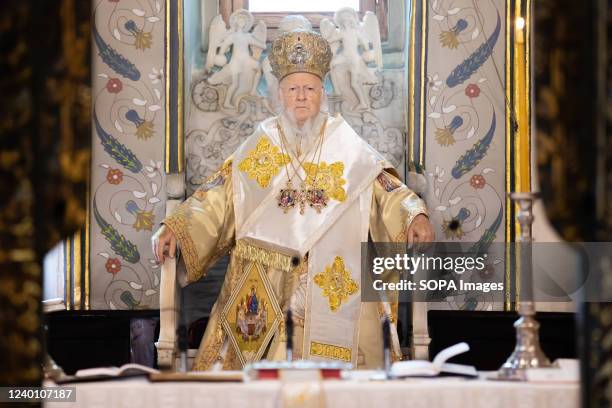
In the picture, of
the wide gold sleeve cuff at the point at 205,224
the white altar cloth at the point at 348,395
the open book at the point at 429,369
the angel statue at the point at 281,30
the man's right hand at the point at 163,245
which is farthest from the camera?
the angel statue at the point at 281,30

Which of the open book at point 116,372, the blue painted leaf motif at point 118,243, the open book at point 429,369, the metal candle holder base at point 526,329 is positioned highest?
the blue painted leaf motif at point 118,243

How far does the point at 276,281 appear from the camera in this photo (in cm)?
611

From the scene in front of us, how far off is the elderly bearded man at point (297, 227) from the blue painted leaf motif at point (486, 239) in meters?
0.74

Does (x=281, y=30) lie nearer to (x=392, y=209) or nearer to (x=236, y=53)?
(x=236, y=53)

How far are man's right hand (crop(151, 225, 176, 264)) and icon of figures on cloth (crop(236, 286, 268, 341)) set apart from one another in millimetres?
513

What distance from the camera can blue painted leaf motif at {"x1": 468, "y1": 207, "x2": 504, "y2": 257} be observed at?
21.8ft

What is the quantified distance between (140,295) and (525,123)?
3.18 meters

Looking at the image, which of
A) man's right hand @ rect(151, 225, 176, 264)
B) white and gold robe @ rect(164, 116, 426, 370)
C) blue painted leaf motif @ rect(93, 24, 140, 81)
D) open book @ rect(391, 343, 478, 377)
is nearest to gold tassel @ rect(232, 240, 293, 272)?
white and gold robe @ rect(164, 116, 426, 370)

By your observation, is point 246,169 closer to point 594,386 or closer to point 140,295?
Answer: point 140,295

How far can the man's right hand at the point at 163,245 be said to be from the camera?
5.75 meters

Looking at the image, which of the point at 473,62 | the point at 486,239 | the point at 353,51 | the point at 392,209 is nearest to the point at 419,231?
the point at 392,209

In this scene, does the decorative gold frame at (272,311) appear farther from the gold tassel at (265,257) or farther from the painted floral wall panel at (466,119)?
the painted floral wall panel at (466,119)

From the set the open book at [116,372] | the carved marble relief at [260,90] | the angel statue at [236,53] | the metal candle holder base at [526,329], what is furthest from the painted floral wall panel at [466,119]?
the open book at [116,372]

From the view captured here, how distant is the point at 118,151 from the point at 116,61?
54cm
